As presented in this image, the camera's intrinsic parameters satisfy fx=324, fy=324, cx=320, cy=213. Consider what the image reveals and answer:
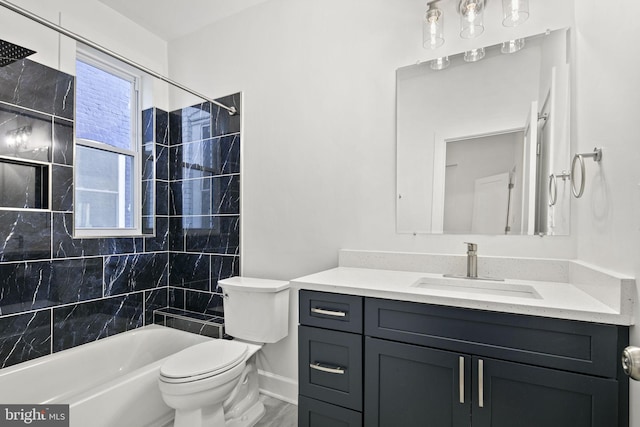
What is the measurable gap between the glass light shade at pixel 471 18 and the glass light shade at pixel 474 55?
67mm

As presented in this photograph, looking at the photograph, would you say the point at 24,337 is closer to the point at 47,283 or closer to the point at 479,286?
the point at 47,283

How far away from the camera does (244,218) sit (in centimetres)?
238

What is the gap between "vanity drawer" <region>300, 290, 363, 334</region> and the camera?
4.45 feet

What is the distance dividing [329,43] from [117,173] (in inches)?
73.8

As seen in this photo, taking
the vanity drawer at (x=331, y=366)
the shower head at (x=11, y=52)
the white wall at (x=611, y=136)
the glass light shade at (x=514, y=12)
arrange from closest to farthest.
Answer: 1. the white wall at (x=611, y=136)
2. the vanity drawer at (x=331, y=366)
3. the glass light shade at (x=514, y=12)
4. the shower head at (x=11, y=52)

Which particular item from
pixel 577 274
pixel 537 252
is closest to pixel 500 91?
pixel 537 252

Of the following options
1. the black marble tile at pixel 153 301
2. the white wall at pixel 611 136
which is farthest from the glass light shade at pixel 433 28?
the black marble tile at pixel 153 301

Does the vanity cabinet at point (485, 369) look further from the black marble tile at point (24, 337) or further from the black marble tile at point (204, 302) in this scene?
the black marble tile at point (24, 337)

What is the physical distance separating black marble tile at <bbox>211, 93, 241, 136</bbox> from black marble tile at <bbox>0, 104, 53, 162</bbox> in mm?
1004

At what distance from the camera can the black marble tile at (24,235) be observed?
1.82 meters

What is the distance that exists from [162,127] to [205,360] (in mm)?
1967

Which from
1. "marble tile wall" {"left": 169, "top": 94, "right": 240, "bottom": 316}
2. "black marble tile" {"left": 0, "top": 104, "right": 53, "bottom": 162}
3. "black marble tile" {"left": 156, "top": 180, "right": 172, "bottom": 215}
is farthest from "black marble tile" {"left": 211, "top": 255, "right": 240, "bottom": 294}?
"black marble tile" {"left": 0, "top": 104, "right": 53, "bottom": 162}

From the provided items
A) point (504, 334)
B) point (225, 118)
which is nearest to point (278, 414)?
point (504, 334)

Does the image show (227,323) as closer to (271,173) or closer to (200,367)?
(200,367)
